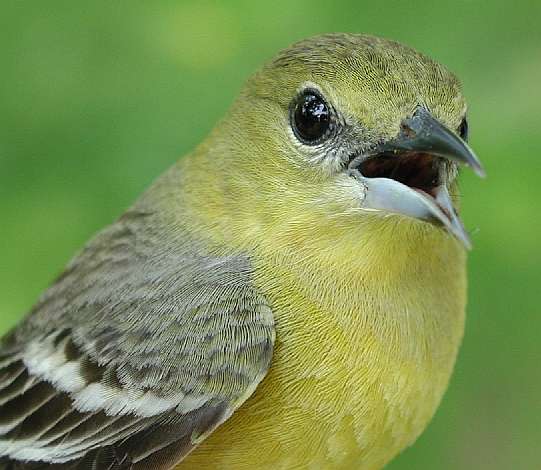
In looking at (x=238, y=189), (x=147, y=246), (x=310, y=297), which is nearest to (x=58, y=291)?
(x=147, y=246)

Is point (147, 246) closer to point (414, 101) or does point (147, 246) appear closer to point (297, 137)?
point (297, 137)

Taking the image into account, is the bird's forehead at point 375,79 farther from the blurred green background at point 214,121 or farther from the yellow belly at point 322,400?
the blurred green background at point 214,121

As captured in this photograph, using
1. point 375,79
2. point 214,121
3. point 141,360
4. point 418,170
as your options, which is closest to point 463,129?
point 418,170

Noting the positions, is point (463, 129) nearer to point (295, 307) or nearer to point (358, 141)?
point (358, 141)

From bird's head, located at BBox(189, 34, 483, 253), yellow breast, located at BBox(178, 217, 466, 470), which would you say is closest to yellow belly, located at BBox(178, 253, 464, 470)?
yellow breast, located at BBox(178, 217, 466, 470)

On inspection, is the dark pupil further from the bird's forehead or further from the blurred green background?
the blurred green background

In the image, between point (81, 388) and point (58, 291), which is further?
point (58, 291)
